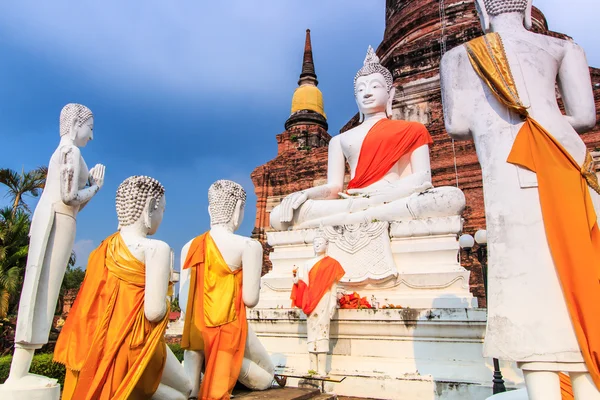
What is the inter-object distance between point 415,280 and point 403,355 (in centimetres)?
108

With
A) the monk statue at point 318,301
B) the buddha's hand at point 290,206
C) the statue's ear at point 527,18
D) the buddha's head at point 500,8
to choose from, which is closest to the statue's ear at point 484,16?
the buddha's head at point 500,8

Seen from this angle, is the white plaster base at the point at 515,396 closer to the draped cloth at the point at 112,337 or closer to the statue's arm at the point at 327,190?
the draped cloth at the point at 112,337

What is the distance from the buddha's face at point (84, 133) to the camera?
379cm

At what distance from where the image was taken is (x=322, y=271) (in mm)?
4453

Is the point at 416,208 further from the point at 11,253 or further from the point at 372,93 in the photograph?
the point at 11,253

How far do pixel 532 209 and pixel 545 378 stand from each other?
0.78 meters

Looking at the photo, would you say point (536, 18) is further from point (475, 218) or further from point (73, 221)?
point (73, 221)

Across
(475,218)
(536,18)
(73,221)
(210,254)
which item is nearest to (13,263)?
(73,221)

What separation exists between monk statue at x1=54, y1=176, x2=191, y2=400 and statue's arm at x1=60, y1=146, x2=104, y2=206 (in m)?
0.76

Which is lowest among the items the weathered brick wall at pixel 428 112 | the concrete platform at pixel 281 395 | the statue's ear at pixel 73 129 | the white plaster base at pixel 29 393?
the concrete platform at pixel 281 395

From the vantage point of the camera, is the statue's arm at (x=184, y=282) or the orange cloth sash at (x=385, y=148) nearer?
the statue's arm at (x=184, y=282)

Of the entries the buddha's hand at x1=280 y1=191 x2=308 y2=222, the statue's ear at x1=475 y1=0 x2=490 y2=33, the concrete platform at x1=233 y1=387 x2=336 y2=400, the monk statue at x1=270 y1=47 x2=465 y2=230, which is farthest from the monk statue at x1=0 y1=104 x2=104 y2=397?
the monk statue at x1=270 y1=47 x2=465 y2=230

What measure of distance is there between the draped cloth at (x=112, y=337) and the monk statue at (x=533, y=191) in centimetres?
188

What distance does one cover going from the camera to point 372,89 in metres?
7.36
